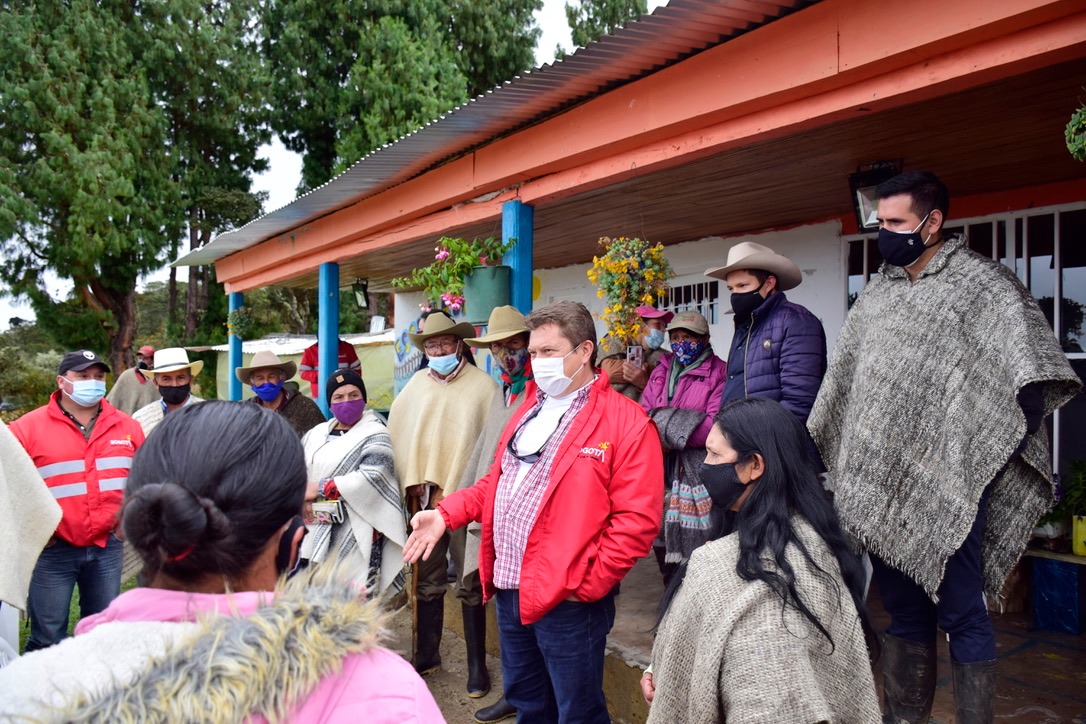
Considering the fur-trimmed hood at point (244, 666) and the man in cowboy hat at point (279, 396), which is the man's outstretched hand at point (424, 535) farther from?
the man in cowboy hat at point (279, 396)

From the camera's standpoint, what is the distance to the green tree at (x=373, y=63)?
18.8m

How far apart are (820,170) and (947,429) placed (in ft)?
9.74

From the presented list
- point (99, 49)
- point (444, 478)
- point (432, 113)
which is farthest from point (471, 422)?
point (99, 49)

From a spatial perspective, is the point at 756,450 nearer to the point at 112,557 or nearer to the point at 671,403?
the point at 671,403

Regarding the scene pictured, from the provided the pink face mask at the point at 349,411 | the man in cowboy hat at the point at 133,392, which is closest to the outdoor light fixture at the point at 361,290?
the man in cowboy hat at the point at 133,392

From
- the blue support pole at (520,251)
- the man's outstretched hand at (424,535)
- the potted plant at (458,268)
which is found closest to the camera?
the man's outstretched hand at (424,535)

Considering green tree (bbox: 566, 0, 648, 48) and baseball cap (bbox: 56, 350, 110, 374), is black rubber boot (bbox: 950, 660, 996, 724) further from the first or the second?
green tree (bbox: 566, 0, 648, 48)

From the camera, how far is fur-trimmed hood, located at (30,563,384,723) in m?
0.99

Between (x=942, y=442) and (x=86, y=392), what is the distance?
168 inches

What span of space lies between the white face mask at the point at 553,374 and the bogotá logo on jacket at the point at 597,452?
13.4 inches

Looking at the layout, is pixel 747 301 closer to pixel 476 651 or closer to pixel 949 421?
pixel 949 421

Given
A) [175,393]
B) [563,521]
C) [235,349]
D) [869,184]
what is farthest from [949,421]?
[235,349]

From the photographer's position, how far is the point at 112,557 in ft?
14.5

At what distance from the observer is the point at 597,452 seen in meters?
2.90
